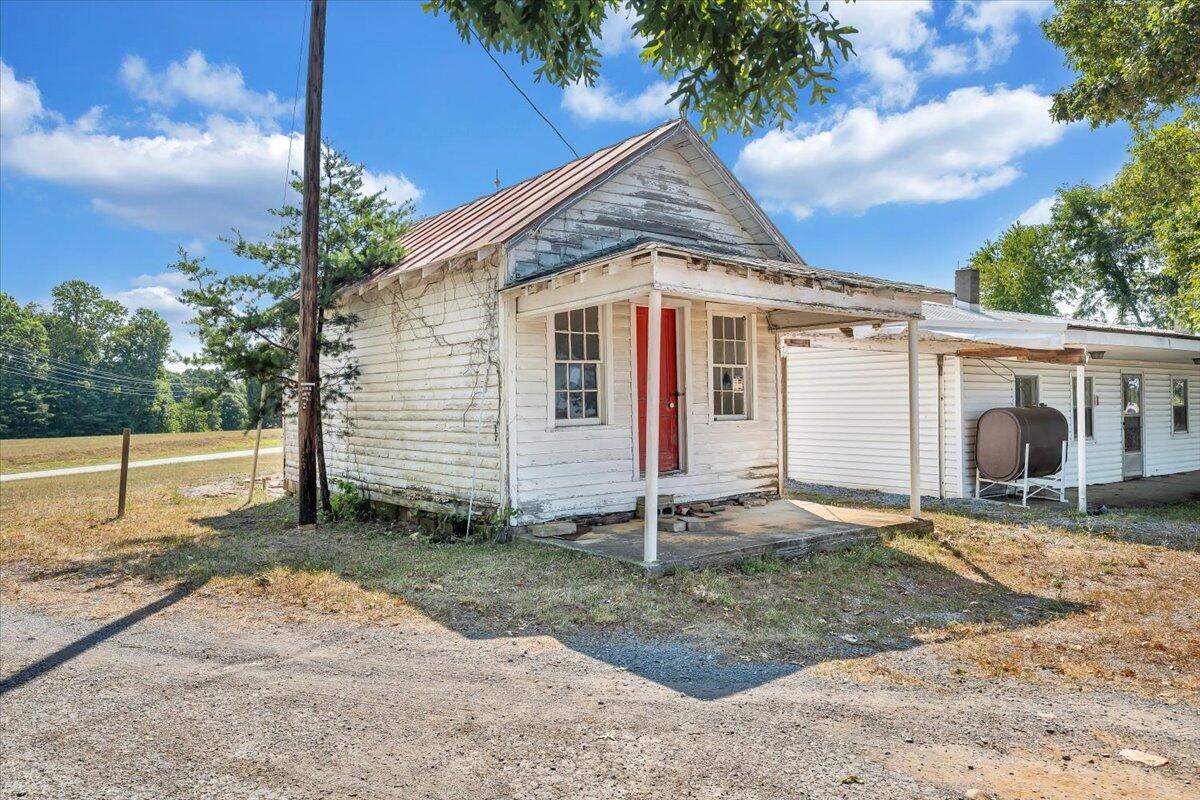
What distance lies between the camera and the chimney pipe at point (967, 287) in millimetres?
16356

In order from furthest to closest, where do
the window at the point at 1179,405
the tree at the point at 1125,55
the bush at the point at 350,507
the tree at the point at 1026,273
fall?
the tree at the point at 1026,273
the window at the point at 1179,405
the tree at the point at 1125,55
the bush at the point at 350,507

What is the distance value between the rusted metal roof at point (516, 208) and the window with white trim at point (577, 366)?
4.18 feet

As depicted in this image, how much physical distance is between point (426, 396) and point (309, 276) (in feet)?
7.70

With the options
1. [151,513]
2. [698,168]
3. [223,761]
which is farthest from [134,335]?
[223,761]

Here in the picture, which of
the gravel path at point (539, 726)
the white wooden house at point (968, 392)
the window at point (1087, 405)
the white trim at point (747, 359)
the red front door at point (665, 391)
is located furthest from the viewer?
the window at point (1087, 405)

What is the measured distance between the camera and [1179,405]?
17.9 m

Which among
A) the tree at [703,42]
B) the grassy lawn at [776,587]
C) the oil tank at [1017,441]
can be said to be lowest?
the grassy lawn at [776,587]

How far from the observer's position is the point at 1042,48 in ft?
51.8

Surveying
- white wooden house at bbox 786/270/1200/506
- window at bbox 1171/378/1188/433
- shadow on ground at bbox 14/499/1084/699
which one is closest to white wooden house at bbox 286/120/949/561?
shadow on ground at bbox 14/499/1084/699

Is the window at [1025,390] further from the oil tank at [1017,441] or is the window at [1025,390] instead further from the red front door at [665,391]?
the red front door at [665,391]

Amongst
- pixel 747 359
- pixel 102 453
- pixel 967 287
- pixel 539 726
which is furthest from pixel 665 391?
pixel 102 453

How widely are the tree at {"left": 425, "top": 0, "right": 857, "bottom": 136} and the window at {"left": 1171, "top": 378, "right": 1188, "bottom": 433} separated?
17606mm

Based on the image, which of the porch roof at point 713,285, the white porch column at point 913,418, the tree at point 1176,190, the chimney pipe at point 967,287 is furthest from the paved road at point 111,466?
the tree at point 1176,190

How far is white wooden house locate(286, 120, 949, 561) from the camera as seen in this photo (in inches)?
318
